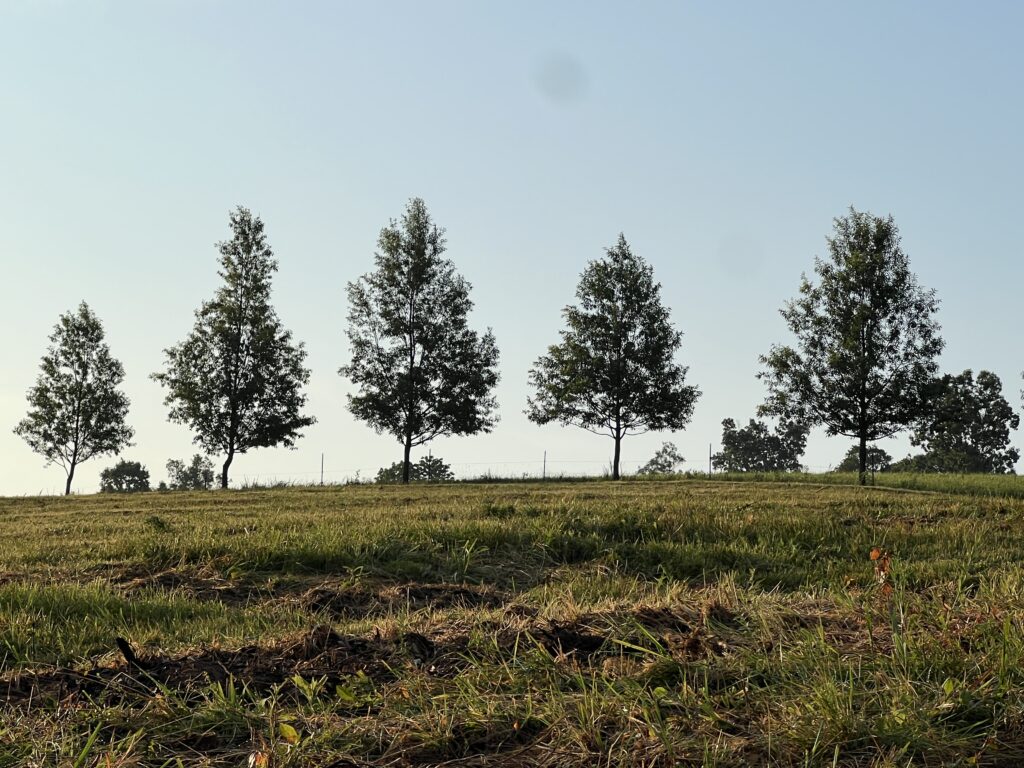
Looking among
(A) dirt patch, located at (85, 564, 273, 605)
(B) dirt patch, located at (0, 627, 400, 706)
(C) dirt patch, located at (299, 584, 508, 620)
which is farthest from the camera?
(A) dirt patch, located at (85, 564, 273, 605)

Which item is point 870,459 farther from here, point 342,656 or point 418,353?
point 342,656

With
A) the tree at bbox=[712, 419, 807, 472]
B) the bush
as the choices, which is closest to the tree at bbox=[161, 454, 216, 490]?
the bush

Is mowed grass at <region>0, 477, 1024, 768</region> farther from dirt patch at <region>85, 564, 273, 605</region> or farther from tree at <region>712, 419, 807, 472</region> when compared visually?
tree at <region>712, 419, 807, 472</region>

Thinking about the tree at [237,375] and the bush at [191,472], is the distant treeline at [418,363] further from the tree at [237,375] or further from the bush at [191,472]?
the bush at [191,472]

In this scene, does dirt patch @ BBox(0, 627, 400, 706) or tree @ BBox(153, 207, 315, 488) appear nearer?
dirt patch @ BBox(0, 627, 400, 706)

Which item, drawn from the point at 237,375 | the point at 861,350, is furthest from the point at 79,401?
the point at 861,350

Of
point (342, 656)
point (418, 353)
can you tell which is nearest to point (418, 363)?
point (418, 353)

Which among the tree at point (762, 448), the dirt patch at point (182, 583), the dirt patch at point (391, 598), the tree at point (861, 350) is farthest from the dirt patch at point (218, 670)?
the tree at point (762, 448)

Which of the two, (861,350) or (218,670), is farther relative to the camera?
(861,350)

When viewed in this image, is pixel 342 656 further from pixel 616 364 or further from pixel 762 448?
pixel 762 448

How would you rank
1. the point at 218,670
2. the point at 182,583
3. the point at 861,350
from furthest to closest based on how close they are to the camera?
the point at 861,350
the point at 182,583
the point at 218,670

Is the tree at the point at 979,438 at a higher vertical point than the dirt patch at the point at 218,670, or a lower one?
higher

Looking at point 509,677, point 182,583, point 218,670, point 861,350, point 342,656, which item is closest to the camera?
point 509,677

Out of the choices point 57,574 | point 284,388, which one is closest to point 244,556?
point 57,574
